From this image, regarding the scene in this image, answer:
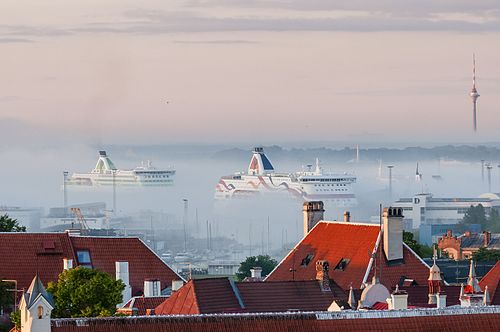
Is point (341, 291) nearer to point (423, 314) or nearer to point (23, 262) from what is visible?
point (23, 262)

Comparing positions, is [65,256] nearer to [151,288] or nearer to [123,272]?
[123,272]

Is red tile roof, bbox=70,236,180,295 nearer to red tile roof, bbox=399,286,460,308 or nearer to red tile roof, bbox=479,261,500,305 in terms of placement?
red tile roof, bbox=479,261,500,305

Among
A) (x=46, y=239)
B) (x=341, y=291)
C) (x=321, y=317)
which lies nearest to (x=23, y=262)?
(x=46, y=239)

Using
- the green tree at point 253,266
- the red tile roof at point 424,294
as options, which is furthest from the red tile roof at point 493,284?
the green tree at point 253,266

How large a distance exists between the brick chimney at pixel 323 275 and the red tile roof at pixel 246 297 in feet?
0.60

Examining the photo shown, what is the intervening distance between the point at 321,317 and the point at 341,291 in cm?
2415

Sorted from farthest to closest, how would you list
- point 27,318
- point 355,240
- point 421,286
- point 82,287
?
1. point 355,240
2. point 421,286
3. point 82,287
4. point 27,318

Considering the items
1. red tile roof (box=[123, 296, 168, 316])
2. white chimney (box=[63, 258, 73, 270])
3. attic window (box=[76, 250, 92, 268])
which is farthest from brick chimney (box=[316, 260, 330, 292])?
attic window (box=[76, 250, 92, 268])

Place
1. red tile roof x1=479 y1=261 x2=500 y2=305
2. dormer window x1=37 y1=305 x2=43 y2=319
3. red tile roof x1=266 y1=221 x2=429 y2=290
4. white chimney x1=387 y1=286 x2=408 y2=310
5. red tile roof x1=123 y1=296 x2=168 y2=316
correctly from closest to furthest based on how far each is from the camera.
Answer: dormer window x1=37 y1=305 x2=43 y2=319, white chimney x1=387 y1=286 x2=408 y2=310, red tile roof x1=123 y1=296 x2=168 y2=316, red tile roof x1=479 y1=261 x2=500 y2=305, red tile roof x1=266 y1=221 x2=429 y2=290

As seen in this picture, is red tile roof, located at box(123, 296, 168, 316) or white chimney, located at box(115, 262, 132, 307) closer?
red tile roof, located at box(123, 296, 168, 316)

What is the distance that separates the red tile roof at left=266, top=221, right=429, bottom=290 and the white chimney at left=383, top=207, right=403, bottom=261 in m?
0.31

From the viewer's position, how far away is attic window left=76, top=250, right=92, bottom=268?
3595 inches

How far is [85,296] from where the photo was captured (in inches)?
2788

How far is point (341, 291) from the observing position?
78.9 metres
